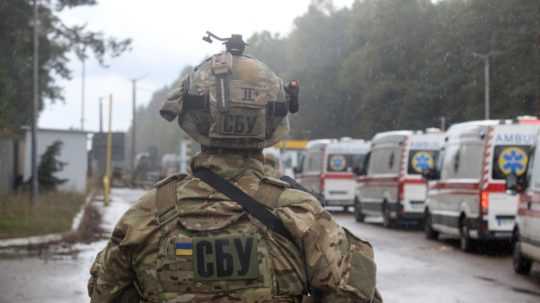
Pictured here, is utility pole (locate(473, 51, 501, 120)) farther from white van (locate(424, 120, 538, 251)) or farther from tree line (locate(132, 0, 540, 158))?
white van (locate(424, 120, 538, 251))

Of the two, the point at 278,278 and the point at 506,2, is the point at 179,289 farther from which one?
the point at 506,2

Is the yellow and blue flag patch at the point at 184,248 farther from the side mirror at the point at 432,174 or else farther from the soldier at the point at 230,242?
the side mirror at the point at 432,174

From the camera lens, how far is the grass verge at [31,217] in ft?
62.2

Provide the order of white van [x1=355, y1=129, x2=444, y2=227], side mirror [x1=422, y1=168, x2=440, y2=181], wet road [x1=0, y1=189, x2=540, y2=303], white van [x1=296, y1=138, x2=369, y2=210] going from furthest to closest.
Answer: white van [x1=296, y1=138, x2=369, y2=210], white van [x1=355, y1=129, x2=444, y2=227], side mirror [x1=422, y1=168, x2=440, y2=181], wet road [x1=0, y1=189, x2=540, y2=303]

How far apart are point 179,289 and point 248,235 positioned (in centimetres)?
27

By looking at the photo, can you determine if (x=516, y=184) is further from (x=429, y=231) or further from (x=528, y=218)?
(x=429, y=231)

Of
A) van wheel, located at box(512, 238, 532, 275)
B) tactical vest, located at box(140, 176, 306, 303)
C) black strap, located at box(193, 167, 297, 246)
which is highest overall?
black strap, located at box(193, 167, 297, 246)

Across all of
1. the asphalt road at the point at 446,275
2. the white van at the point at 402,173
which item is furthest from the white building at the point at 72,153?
the asphalt road at the point at 446,275

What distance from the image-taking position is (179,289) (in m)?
2.84

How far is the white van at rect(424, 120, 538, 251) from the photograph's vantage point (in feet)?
52.6

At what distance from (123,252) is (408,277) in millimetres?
10367

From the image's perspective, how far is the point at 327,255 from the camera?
2.83 metres

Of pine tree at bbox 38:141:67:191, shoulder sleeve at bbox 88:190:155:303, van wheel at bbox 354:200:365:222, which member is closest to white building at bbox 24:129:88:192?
pine tree at bbox 38:141:67:191

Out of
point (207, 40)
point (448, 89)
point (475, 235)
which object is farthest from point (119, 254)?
point (448, 89)
